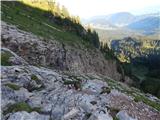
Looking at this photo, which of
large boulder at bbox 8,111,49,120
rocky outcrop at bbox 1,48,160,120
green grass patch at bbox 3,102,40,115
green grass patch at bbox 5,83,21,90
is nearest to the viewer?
large boulder at bbox 8,111,49,120

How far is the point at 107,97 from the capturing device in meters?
31.2

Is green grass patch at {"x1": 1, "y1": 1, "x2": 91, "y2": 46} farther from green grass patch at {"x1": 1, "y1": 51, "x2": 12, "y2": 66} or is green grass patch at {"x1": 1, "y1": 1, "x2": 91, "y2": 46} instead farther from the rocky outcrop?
the rocky outcrop

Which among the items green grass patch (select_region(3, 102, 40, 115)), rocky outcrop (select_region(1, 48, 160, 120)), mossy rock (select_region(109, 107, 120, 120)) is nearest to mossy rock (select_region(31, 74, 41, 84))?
rocky outcrop (select_region(1, 48, 160, 120))

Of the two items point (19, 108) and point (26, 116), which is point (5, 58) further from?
point (26, 116)

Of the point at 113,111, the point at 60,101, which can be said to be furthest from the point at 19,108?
the point at 113,111

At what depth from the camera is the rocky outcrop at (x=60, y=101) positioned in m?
27.5

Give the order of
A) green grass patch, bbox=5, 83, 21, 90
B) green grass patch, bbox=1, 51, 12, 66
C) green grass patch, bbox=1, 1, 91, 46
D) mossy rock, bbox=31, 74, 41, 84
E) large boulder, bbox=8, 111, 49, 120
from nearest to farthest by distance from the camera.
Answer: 1. large boulder, bbox=8, 111, 49, 120
2. green grass patch, bbox=5, 83, 21, 90
3. mossy rock, bbox=31, 74, 41, 84
4. green grass patch, bbox=1, 51, 12, 66
5. green grass patch, bbox=1, 1, 91, 46

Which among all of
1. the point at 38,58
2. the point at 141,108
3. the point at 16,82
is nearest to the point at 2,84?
the point at 16,82

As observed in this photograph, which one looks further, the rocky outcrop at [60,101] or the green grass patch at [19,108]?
the green grass patch at [19,108]

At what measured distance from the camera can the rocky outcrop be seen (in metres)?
27.5

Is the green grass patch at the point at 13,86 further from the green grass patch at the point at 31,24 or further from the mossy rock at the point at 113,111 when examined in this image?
the green grass patch at the point at 31,24

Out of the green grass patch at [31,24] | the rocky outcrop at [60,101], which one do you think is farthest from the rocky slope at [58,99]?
the green grass patch at [31,24]

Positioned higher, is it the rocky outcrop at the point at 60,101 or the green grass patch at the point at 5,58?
the green grass patch at the point at 5,58

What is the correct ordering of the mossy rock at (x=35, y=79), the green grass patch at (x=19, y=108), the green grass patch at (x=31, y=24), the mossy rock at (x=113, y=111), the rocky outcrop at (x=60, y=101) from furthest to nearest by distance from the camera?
the green grass patch at (x=31, y=24) < the mossy rock at (x=35, y=79) < the mossy rock at (x=113, y=111) < the green grass patch at (x=19, y=108) < the rocky outcrop at (x=60, y=101)
